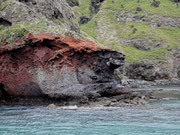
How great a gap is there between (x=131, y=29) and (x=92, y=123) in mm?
100796

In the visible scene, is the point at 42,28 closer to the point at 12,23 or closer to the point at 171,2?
the point at 12,23

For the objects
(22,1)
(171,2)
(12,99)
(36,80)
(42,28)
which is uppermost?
(171,2)

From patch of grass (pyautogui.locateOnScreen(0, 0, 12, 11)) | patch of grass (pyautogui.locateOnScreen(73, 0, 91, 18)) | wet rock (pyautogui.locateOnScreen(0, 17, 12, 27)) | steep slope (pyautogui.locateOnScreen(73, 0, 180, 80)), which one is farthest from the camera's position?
patch of grass (pyautogui.locateOnScreen(73, 0, 91, 18))

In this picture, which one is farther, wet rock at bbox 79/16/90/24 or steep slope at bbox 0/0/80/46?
wet rock at bbox 79/16/90/24

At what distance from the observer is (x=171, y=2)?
449ft

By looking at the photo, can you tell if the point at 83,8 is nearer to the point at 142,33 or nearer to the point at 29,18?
the point at 142,33

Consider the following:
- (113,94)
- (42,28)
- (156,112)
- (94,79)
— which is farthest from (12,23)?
(156,112)

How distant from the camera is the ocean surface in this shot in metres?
18.2

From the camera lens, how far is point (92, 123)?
68.6 feet

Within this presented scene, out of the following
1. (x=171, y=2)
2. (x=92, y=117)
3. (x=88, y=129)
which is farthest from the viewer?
(x=171, y=2)

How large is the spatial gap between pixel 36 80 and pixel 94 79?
756 cm

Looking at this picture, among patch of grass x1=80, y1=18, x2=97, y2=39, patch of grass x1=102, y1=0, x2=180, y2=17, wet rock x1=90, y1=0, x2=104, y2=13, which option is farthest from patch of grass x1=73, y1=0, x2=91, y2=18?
patch of grass x1=102, y1=0, x2=180, y2=17

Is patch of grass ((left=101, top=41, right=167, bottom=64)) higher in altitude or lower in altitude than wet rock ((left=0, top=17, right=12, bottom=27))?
higher

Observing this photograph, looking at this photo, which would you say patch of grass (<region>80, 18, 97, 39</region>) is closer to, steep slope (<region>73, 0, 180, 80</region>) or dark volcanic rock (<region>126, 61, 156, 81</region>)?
steep slope (<region>73, 0, 180, 80</region>)
